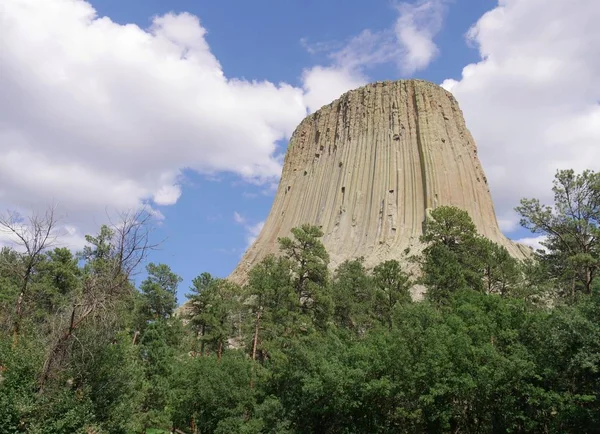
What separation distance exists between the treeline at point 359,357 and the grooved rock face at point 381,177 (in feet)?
98.5

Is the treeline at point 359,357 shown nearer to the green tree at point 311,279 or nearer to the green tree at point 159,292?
the green tree at point 311,279

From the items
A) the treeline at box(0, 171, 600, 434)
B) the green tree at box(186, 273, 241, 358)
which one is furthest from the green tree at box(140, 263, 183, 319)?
the treeline at box(0, 171, 600, 434)

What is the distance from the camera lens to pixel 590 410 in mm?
14742

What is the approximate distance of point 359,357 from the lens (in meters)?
20.0

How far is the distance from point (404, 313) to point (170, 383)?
16.1 meters

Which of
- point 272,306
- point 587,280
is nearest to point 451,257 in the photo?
point 587,280

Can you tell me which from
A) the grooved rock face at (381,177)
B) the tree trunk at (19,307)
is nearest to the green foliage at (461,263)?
the tree trunk at (19,307)

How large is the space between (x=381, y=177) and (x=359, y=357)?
170 feet

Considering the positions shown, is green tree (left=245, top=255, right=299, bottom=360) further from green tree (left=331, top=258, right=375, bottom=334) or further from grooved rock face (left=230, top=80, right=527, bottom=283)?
grooved rock face (left=230, top=80, right=527, bottom=283)

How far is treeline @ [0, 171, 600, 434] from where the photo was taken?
52.6 feet

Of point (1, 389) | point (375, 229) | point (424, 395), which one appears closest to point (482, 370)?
point (424, 395)

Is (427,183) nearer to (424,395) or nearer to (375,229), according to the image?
(375,229)

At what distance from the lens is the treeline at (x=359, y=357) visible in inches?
632

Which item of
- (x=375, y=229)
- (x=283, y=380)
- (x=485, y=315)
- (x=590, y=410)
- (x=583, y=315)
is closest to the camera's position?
→ (x=590, y=410)
